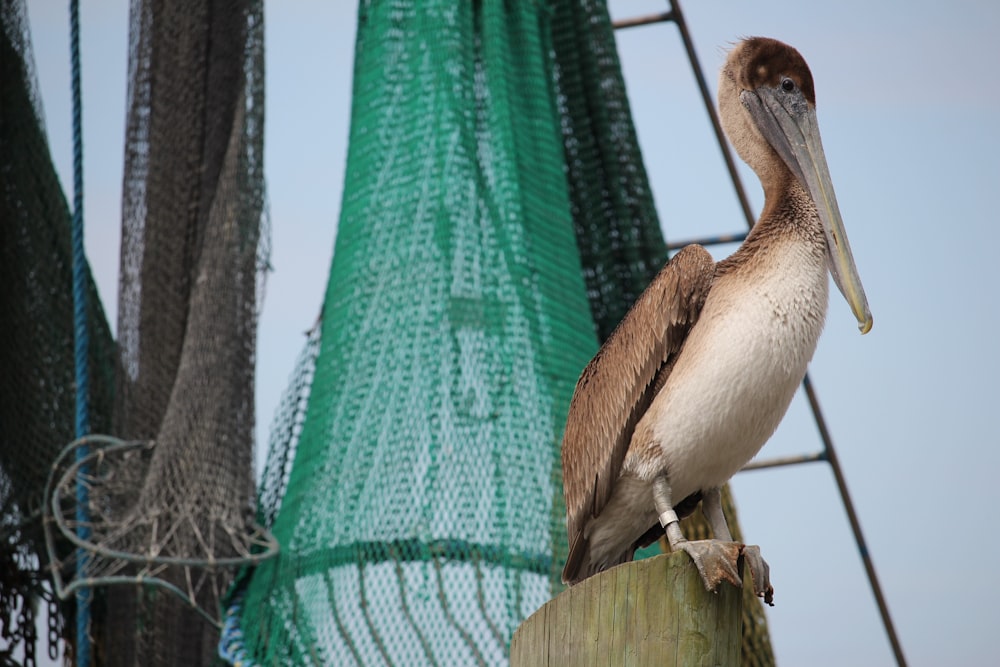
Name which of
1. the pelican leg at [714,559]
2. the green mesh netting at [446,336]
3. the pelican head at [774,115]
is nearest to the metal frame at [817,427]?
the green mesh netting at [446,336]

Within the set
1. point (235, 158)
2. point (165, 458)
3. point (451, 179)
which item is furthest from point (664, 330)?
point (235, 158)

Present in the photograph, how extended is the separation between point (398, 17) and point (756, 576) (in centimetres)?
392

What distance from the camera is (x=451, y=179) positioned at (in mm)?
6355

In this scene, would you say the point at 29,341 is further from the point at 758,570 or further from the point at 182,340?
the point at 758,570

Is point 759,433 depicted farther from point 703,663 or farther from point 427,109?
point 427,109

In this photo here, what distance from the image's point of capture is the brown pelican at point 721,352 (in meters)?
3.89

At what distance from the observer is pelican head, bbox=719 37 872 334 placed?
4355 mm

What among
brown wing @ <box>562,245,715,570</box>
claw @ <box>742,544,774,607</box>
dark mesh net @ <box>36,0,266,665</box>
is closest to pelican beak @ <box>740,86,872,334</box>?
brown wing @ <box>562,245,715,570</box>

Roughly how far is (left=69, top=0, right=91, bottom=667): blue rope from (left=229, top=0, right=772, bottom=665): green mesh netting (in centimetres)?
84

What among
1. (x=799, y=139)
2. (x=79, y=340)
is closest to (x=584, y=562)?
(x=799, y=139)

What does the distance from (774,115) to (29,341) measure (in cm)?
459

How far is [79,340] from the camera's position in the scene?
6.73m

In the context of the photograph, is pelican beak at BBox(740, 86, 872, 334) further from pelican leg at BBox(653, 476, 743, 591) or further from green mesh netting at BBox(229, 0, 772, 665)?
green mesh netting at BBox(229, 0, 772, 665)

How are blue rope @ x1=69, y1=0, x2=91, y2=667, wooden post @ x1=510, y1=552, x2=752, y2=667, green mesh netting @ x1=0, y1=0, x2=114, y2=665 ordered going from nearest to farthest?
wooden post @ x1=510, y1=552, x2=752, y2=667 → blue rope @ x1=69, y1=0, x2=91, y2=667 → green mesh netting @ x1=0, y1=0, x2=114, y2=665
